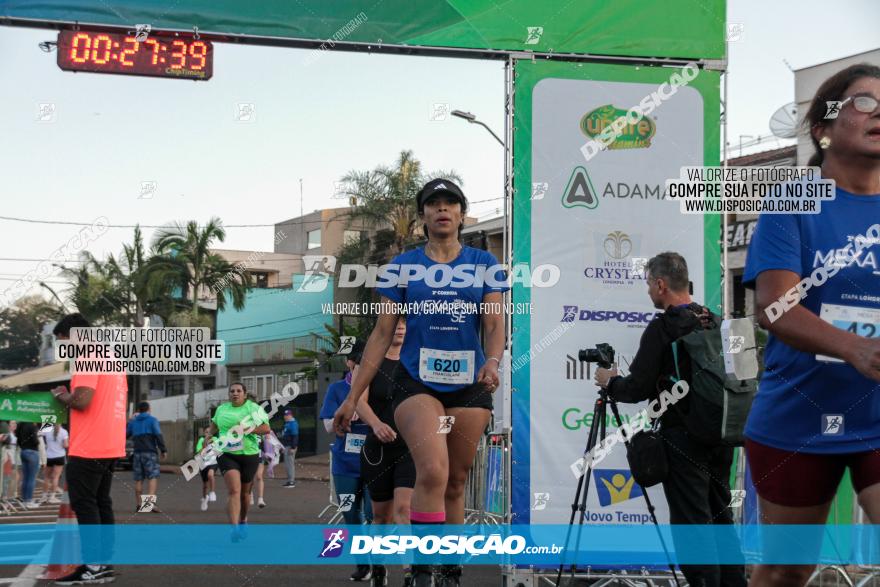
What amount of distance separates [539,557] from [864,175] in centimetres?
508

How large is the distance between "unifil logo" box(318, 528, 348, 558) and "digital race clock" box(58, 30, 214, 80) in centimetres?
400

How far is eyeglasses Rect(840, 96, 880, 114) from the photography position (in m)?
3.36

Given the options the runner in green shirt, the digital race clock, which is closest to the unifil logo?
the runner in green shirt

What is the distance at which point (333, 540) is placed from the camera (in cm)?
920

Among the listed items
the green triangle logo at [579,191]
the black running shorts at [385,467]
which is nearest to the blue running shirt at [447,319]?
the black running shorts at [385,467]

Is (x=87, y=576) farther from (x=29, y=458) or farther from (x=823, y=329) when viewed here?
(x=29, y=458)

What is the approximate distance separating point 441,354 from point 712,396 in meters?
1.51

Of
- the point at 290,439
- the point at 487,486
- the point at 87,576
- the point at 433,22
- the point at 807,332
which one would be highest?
the point at 433,22

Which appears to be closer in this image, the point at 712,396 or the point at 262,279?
the point at 712,396

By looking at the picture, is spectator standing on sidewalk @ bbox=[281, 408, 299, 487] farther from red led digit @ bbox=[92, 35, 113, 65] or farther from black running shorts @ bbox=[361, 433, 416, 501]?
red led digit @ bbox=[92, 35, 113, 65]

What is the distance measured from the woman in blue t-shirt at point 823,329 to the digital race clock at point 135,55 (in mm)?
5832

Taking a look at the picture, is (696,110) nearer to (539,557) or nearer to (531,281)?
(531,281)

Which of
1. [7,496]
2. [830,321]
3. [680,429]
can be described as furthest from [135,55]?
[7,496]

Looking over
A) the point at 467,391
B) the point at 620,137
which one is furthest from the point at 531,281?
the point at 467,391
